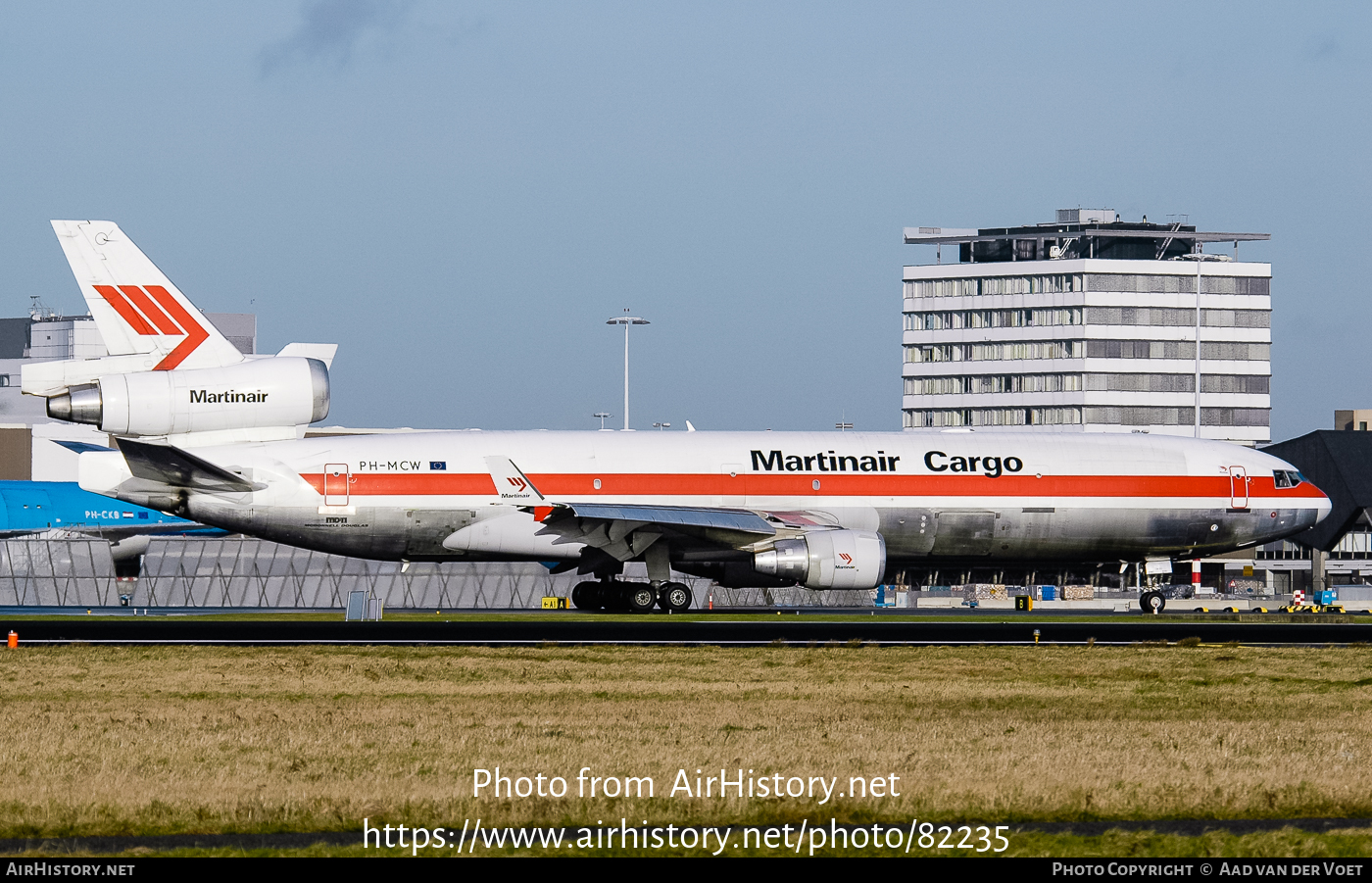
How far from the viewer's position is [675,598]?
140 feet

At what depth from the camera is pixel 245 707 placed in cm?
2033

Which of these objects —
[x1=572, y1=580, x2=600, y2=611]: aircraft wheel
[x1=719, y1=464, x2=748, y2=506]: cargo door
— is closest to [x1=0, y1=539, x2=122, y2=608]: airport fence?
[x1=572, y1=580, x2=600, y2=611]: aircraft wheel

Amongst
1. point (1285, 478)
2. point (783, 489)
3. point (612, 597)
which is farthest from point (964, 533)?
point (1285, 478)

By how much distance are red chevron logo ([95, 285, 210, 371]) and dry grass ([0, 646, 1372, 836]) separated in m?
13.4

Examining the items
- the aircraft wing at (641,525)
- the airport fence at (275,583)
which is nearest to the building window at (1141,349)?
the airport fence at (275,583)

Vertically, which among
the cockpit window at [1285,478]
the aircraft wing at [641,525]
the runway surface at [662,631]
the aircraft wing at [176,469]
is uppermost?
the aircraft wing at [176,469]

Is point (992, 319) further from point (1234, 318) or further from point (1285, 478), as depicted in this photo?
point (1285, 478)

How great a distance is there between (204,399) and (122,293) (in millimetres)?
3116

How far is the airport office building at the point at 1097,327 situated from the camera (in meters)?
171

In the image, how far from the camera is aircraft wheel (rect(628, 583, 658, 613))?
1689 inches

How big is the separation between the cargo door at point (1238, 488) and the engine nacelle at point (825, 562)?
1163cm

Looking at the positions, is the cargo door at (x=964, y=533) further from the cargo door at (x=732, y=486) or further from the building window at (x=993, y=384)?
the building window at (x=993, y=384)

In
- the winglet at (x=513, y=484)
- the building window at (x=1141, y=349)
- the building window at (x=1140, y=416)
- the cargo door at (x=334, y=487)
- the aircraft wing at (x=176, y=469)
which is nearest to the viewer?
the aircraft wing at (x=176, y=469)
